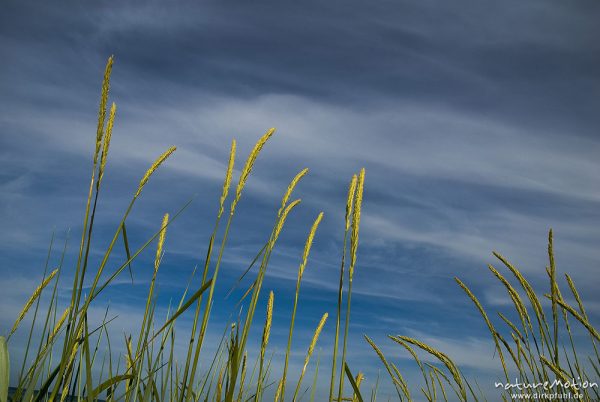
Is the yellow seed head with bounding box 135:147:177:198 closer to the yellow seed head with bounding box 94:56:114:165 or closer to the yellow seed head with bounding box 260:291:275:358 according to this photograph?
the yellow seed head with bounding box 94:56:114:165

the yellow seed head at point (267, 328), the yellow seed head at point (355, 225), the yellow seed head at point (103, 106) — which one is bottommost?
the yellow seed head at point (267, 328)

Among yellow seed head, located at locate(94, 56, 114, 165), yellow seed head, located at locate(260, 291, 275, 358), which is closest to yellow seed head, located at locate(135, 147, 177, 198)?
yellow seed head, located at locate(94, 56, 114, 165)

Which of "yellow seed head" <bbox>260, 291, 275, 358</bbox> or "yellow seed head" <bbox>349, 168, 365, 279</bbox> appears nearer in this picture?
"yellow seed head" <bbox>349, 168, 365, 279</bbox>

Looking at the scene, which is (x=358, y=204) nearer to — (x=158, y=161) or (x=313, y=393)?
(x=158, y=161)

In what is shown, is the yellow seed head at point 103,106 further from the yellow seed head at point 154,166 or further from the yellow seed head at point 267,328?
the yellow seed head at point 267,328

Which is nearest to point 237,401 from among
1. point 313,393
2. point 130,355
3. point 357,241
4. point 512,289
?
point 313,393

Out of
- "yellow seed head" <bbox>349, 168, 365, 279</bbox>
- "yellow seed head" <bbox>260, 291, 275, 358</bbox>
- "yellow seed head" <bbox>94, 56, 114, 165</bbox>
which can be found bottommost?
"yellow seed head" <bbox>260, 291, 275, 358</bbox>

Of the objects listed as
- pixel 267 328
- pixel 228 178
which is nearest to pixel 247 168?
pixel 228 178

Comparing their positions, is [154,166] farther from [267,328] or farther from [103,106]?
[267,328]

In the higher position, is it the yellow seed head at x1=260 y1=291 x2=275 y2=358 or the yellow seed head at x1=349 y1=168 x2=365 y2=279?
the yellow seed head at x1=349 y1=168 x2=365 y2=279

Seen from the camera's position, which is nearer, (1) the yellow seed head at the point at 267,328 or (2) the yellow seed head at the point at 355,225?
(2) the yellow seed head at the point at 355,225

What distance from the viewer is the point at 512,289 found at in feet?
9.91

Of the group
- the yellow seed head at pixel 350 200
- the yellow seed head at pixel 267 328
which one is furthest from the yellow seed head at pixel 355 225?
the yellow seed head at pixel 267 328

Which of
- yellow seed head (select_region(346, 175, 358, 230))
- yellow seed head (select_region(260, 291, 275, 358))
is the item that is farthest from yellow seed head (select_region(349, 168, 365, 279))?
yellow seed head (select_region(260, 291, 275, 358))
